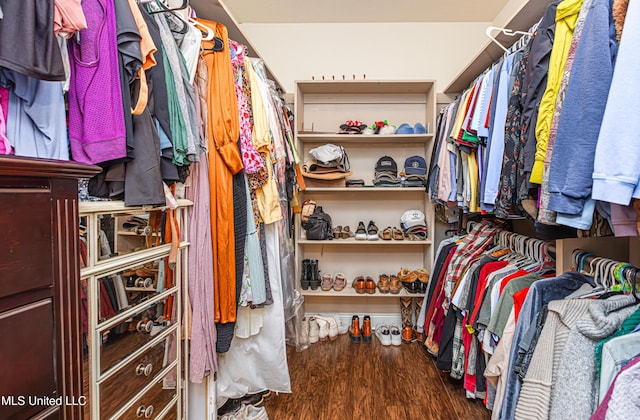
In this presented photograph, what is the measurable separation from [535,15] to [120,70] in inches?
68.0

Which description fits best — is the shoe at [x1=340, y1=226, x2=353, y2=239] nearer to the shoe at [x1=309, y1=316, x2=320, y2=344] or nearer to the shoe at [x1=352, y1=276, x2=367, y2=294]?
the shoe at [x1=352, y1=276, x2=367, y2=294]

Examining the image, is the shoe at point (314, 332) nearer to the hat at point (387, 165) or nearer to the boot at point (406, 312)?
the boot at point (406, 312)

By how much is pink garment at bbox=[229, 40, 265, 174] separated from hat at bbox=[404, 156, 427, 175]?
56.4 inches

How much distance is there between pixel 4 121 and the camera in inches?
28.8

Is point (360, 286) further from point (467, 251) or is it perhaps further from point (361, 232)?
point (467, 251)

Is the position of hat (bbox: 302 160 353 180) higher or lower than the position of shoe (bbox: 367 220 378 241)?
higher

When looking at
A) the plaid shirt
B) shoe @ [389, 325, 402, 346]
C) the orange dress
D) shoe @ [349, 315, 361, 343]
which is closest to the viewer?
the orange dress

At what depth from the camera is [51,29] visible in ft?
2.34

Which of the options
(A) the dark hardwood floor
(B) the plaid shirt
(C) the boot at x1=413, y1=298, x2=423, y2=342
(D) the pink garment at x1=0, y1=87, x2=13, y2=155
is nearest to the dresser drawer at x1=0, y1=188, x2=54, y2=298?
(D) the pink garment at x1=0, y1=87, x2=13, y2=155

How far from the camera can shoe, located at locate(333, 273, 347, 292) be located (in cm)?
273

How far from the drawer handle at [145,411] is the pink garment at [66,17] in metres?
1.07

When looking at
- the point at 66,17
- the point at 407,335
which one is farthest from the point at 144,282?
the point at 407,335

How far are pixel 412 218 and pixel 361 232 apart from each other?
412mm

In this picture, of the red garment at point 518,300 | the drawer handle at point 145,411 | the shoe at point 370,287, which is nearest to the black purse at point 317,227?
the shoe at point 370,287
